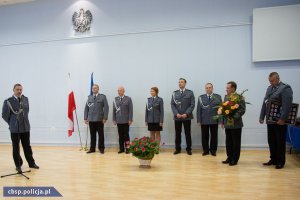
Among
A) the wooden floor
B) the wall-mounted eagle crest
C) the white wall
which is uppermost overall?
the wall-mounted eagle crest

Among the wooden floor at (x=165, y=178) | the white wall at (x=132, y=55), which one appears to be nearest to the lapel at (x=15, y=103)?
the wooden floor at (x=165, y=178)

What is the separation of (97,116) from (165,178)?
292 centimetres

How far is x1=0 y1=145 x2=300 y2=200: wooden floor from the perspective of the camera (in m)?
3.58

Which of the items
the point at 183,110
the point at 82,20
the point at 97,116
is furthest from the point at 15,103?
the point at 82,20

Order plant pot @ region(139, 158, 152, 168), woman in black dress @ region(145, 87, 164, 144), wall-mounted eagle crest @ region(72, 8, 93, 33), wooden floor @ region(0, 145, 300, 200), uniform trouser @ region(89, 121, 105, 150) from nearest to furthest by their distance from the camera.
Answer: wooden floor @ region(0, 145, 300, 200)
plant pot @ region(139, 158, 152, 168)
woman in black dress @ region(145, 87, 164, 144)
uniform trouser @ region(89, 121, 105, 150)
wall-mounted eagle crest @ region(72, 8, 93, 33)

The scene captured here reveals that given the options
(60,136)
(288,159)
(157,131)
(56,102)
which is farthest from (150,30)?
(288,159)

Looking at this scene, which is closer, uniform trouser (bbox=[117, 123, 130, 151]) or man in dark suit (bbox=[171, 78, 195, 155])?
man in dark suit (bbox=[171, 78, 195, 155])

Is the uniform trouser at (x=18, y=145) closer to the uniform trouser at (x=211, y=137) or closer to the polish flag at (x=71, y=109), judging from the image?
the polish flag at (x=71, y=109)

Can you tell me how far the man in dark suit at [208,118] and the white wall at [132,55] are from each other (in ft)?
2.00

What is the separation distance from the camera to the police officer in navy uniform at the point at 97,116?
6.79 metres

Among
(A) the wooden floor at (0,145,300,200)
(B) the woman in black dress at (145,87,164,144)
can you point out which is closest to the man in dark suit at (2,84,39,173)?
(A) the wooden floor at (0,145,300,200)

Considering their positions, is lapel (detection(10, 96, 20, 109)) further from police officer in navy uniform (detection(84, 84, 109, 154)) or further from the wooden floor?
police officer in navy uniform (detection(84, 84, 109, 154))

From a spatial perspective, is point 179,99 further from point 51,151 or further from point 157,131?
point 51,151

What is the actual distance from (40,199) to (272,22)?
18.1 ft
